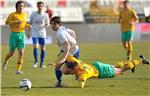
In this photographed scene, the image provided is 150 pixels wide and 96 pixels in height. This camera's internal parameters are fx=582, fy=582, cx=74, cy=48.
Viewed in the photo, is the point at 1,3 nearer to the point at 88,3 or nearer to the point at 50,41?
the point at 88,3

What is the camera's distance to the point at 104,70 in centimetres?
1381

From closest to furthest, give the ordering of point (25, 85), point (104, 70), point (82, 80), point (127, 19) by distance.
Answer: point (25, 85), point (82, 80), point (104, 70), point (127, 19)

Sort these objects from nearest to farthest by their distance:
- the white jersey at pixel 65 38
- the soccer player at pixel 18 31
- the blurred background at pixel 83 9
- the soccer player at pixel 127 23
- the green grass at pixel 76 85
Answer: the green grass at pixel 76 85
the white jersey at pixel 65 38
the soccer player at pixel 18 31
the soccer player at pixel 127 23
the blurred background at pixel 83 9

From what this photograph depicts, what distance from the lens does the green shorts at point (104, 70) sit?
542 inches

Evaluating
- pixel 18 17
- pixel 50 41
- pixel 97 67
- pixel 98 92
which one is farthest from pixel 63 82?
pixel 50 41

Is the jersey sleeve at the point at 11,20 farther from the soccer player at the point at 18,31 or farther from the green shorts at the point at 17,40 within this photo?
the green shorts at the point at 17,40

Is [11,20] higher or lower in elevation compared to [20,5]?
lower

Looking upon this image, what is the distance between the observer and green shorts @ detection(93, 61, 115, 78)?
1377 cm

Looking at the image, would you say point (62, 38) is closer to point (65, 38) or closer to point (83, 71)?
point (65, 38)

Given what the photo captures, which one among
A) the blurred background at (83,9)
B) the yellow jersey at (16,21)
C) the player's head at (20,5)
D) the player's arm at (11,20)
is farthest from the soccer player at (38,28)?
the blurred background at (83,9)

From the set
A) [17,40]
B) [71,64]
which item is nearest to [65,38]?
[71,64]

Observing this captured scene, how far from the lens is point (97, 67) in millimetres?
13781

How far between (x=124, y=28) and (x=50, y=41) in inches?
553

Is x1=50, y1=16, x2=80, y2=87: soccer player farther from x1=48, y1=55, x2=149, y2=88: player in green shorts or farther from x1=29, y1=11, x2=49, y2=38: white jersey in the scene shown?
x1=29, y1=11, x2=49, y2=38: white jersey
